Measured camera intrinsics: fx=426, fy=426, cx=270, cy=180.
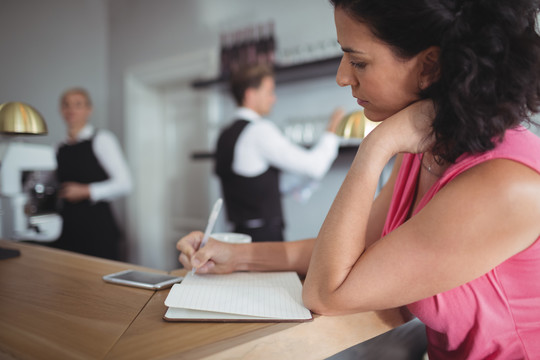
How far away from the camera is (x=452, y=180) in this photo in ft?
2.18

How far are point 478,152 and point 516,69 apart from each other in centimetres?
13

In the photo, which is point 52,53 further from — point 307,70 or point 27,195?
point 307,70

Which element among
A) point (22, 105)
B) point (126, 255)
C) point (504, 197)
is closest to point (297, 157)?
point (22, 105)

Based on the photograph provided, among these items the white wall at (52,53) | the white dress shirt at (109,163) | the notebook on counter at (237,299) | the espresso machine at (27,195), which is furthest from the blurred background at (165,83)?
the notebook on counter at (237,299)

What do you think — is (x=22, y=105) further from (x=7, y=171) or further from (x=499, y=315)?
(x=499, y=315)

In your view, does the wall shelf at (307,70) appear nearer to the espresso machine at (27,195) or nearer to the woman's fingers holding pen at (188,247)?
the espresso machine at (27,195)

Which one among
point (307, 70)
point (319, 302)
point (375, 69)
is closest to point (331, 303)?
point (319, 302)

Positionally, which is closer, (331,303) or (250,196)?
(331,303)

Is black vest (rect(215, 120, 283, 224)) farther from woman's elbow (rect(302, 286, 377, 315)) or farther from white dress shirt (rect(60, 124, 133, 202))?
woman's elbow (rect(302, 286, 377, 315))

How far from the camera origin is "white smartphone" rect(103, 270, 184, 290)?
85cm

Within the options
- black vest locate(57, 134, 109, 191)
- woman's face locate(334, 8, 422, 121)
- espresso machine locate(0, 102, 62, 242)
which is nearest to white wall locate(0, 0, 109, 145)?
black vest locate(57, 134, 109, 191)

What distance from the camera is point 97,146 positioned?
2.73m

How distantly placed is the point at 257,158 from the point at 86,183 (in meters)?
1.27

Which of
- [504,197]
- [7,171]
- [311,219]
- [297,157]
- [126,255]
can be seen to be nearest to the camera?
[504,197]
